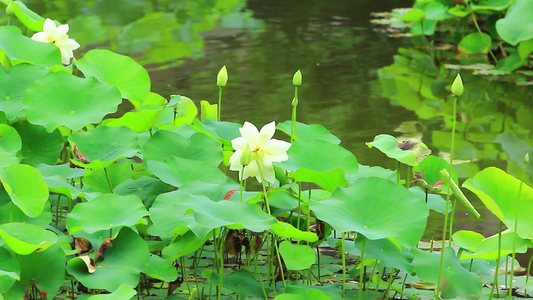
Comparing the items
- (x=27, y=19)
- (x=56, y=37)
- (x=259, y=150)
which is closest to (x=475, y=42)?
(x=27, y=19)

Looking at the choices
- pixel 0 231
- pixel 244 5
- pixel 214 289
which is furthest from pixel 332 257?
pixel 244 5

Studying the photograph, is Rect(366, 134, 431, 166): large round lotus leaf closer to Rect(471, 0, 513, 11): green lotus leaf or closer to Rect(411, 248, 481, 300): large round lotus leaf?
Rect(411, 248, 481, 300): large round lotus leaf

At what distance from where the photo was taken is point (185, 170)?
5.61 feet

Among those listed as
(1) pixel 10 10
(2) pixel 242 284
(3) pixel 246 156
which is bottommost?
(2) pixel 242 284

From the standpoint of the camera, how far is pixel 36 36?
228cm

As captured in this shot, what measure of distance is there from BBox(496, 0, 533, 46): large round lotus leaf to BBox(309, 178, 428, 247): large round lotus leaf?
8.12ft

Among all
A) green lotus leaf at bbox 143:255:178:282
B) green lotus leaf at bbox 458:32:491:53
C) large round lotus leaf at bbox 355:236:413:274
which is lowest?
green lotus leaf at bbox 458:32:491:53

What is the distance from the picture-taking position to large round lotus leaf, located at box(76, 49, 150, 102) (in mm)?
2096

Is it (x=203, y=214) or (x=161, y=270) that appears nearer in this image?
(x=203, y=214)

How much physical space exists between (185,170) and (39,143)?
1.61 ft

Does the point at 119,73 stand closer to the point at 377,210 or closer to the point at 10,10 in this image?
the point at 10,10

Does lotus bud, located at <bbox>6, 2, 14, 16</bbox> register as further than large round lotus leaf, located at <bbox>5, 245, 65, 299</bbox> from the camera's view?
Yes

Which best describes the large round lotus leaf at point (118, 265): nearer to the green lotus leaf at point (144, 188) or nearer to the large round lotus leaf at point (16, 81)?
the green lotus leaf at point (144, 188)

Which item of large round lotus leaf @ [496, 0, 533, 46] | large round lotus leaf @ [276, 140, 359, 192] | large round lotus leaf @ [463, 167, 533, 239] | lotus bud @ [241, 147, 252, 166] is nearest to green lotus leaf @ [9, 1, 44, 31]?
large round lotus leaf @ [276, 140, 359, 192]
